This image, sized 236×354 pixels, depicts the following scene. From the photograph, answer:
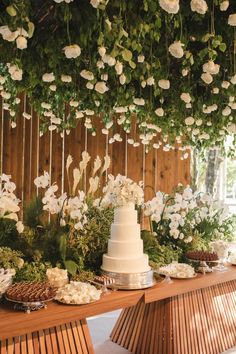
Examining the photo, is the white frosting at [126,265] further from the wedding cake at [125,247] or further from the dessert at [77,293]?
the dessert at [77,293]

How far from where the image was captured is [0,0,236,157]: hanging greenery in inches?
76.5

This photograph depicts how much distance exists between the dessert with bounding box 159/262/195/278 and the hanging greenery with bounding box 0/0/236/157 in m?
1.19

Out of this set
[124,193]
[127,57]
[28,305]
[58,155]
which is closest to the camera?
[127,57]

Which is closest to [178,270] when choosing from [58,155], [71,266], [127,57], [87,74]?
Answer: [71,266]

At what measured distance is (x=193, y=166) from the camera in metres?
7.28

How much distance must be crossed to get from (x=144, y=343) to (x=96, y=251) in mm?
860

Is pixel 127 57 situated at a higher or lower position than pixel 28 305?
higher

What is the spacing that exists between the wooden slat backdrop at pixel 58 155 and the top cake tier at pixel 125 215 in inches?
88.2

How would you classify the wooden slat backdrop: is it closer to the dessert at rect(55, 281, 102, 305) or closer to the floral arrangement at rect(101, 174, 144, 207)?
the floral arrangement at rect(101, 174, 144, 207)

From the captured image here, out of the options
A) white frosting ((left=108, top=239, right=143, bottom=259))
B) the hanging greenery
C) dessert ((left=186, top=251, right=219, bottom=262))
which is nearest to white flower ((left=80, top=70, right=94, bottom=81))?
the hanging greenery

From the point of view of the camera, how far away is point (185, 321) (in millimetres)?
3049

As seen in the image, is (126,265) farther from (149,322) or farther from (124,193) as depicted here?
(149,322)

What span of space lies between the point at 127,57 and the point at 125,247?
122 cm

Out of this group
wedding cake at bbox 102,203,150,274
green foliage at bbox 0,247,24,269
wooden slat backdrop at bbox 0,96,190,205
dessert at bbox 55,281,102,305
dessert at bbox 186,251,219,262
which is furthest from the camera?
wooden slat backdrop at bbox 0,96,190,205
